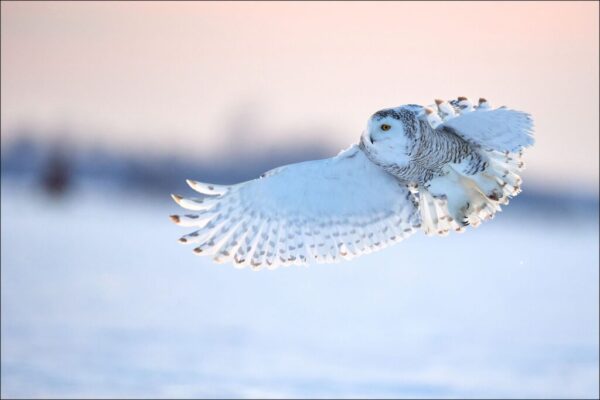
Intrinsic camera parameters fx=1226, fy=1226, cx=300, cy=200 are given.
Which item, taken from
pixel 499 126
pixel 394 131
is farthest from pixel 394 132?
pixel 499 126

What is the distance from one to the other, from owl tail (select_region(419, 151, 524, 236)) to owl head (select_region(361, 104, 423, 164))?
0.97 feet

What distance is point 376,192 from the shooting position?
5.44m

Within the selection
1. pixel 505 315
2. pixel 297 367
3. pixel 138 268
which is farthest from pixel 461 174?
pixel 138 268

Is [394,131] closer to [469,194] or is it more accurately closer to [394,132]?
[394,132]

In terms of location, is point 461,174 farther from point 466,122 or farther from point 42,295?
point 42,295

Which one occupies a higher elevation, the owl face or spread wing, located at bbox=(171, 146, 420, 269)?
the owl face

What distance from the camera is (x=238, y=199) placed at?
525 centimetres

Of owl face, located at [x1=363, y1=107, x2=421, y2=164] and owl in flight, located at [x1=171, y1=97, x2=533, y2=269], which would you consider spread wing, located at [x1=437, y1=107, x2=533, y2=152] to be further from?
owl face, located at [x1=363, y1=107, x2=421, y2=164]

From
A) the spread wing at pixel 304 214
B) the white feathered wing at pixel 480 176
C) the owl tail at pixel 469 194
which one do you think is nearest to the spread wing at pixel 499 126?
the white feathered wing at pixel 480 176

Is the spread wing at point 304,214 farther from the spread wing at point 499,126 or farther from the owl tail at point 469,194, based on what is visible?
the spread wing at point 499,126

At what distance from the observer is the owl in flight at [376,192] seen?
5.09 m

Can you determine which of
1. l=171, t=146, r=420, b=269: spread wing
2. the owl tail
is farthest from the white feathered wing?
l=171, t=146, r=420, b=269: spread wing

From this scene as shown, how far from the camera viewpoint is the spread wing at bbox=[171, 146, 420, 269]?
5.23 m

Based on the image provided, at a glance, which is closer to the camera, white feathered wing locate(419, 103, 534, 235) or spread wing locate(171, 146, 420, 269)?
white feathered wing locate(419, 103, 534, 235)
